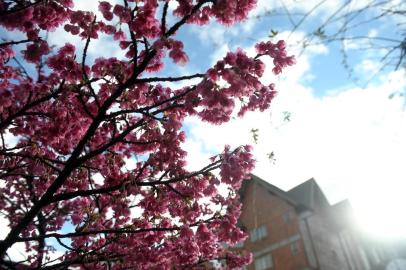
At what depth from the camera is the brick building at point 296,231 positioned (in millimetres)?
22719

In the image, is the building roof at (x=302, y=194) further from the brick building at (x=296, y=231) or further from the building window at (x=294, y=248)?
the building window at (x=294, y=248)

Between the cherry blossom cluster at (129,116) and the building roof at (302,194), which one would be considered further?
the building roof at (302,194)

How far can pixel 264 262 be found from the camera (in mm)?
24672

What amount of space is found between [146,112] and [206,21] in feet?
5.85

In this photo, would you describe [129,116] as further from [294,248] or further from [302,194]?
[302,194]

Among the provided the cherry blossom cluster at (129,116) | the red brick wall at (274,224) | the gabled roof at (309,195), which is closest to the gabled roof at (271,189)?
the red brick wall at (274,224)

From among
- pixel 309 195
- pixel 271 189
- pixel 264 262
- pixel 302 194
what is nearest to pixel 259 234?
pixel 264 262

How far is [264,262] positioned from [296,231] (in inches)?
136

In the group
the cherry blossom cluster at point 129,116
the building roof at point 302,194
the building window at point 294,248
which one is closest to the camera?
the cherry blossom cluster at point 129,116

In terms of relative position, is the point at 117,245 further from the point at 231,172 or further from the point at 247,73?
the point at 247,73

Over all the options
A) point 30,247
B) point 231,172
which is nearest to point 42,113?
point 231,172

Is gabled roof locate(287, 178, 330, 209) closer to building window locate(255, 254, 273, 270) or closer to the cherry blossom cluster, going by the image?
building window locate(255, 254, 273, 270)

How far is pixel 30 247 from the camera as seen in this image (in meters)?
13.4

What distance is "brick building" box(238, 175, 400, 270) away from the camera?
22719 mm
